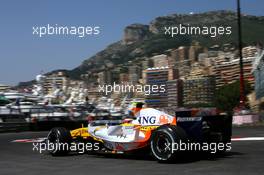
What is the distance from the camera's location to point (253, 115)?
27625 mm

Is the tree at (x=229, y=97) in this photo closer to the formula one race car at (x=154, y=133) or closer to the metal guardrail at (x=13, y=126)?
the metal guardrail at (x=13, y=126)

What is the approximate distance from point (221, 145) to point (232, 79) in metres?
145

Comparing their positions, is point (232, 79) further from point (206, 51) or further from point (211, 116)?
point (211, 116)

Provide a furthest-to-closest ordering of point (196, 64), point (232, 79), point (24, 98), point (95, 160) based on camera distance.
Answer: point (196, 64) < point (232, 79) < point (24, 98) < point (95, 160)

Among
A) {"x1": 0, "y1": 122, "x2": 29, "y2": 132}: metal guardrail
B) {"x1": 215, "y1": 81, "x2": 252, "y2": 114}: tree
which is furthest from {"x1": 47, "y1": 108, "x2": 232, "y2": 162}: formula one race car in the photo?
{"x1": 215, "y1": 81, "x2": 252, "y2": 114}: tree

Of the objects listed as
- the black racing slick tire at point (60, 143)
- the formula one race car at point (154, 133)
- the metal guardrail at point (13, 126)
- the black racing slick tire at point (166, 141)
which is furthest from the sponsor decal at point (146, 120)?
the metal guardrail at point (13, 126)

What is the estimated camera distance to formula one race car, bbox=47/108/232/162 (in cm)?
842

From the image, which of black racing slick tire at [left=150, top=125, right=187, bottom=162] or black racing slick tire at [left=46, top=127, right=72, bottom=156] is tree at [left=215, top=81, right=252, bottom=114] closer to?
black racing slick tire at [left=46, top=127, right=72, bottom=156]

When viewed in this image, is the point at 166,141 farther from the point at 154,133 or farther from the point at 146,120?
the point at 146,120

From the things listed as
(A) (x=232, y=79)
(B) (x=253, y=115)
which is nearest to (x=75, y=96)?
(B) (x=253, y=115)

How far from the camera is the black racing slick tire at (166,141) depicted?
8188 mm

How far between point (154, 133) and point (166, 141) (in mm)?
360

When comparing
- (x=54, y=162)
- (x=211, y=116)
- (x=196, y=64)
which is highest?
(x=196, y=64)

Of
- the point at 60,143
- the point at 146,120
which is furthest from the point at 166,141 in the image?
the point at 60,143
